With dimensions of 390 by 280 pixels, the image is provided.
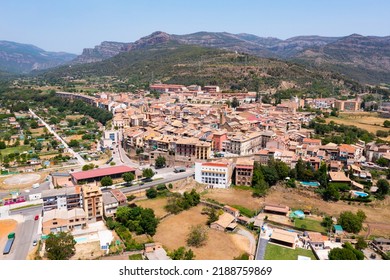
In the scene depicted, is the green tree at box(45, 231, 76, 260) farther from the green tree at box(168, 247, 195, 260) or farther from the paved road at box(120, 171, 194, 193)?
the paved road at box(120, 171, 194, 193)

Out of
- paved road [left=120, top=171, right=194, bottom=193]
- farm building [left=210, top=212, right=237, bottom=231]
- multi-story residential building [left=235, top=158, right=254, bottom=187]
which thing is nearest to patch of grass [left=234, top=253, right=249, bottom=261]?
Result: farm building [left=210, top=212, right=237, bottom=231]

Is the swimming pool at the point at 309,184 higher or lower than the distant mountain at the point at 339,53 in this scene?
lower

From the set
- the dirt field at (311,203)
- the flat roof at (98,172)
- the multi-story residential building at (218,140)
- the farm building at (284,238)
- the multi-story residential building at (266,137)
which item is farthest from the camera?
the multi-story residential building at (266,137)

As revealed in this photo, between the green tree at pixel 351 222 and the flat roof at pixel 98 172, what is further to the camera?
the flat roof at pixel 98 172

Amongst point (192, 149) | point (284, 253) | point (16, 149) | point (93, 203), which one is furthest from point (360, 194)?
point (16, 149)

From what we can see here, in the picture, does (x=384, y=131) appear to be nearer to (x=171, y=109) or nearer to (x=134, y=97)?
(x=171, y=109)

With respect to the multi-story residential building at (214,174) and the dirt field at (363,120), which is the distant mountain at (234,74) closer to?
the dirt field at (363,120)

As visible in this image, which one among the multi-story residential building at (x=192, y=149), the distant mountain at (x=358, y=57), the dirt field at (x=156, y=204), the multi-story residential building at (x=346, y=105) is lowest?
the dirt field at (x=156, y=204)

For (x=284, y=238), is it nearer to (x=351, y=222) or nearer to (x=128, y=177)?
(x=351, y=222)

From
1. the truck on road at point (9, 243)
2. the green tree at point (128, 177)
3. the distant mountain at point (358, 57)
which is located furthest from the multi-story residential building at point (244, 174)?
the distant mountain at point (358, 57)
